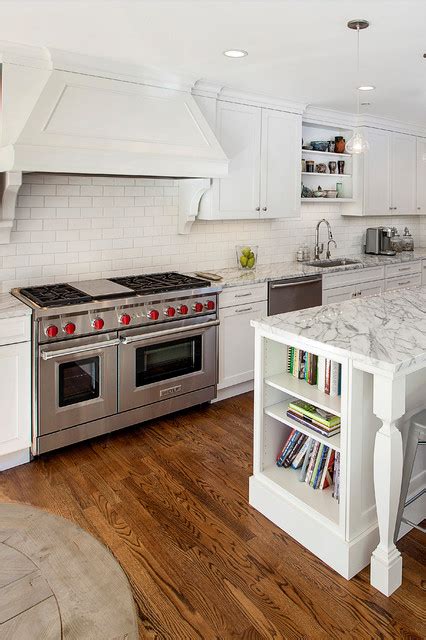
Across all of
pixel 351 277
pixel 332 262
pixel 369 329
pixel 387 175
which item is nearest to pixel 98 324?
pixel 369 329

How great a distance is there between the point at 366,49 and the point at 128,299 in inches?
86.1

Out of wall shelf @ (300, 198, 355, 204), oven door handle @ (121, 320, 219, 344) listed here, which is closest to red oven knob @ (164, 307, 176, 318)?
oven door handle @ (121, 320, 219, 344)

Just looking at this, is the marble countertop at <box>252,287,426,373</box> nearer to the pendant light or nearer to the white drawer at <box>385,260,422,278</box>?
the pendant light

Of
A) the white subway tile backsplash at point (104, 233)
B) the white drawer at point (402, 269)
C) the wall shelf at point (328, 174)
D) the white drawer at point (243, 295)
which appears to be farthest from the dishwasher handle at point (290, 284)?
the white drawer at point (402, 269)

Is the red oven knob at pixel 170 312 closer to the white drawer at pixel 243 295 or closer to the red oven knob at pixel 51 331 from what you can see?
the white drawer at pixel 243 295

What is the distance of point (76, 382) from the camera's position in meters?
3.21

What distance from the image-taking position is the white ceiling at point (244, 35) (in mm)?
2523

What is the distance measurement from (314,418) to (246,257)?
251 centimetres

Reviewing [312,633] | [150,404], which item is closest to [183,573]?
[312,633]

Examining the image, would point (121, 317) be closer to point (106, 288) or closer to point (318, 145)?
point (106, 288)

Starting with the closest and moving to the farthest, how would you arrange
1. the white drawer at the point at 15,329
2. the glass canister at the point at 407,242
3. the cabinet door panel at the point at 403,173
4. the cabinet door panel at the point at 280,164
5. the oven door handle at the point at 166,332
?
the white drawer at the point at 15,329 → the oven door handle at the point at 166,332 → the cabinet door panel at the point at 280,164 → the cabinet door panel at the point at 403,173 → the glass canister at the point at 407,242

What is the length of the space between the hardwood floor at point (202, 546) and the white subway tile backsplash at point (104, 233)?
1.30 metres

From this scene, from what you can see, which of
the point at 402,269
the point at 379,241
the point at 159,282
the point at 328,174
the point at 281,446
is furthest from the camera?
the point at 379,241

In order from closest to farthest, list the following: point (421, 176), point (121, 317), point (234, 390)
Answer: point (121, 317)
point (234, 390)
point (421, 176)
